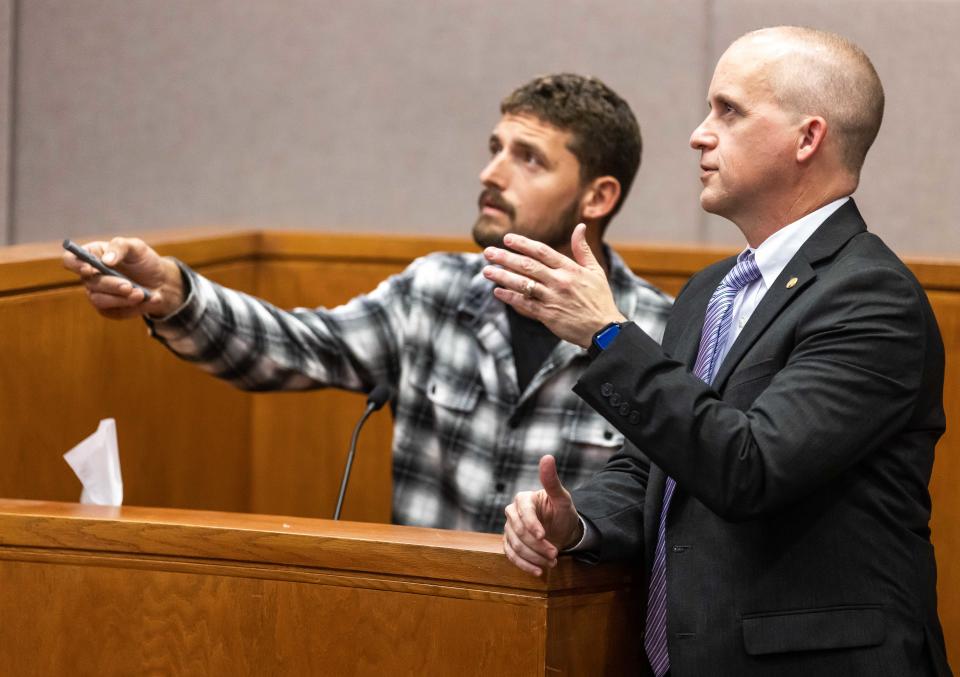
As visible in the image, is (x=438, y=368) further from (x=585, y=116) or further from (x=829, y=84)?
(x=829, y=84)

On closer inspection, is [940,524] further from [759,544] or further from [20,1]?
[20,1]

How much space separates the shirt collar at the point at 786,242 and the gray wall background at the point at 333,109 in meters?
1.59

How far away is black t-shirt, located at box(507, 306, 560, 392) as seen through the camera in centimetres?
210

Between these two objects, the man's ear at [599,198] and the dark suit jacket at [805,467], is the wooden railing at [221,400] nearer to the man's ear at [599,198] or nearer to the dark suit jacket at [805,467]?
the man's ear at [599,198]

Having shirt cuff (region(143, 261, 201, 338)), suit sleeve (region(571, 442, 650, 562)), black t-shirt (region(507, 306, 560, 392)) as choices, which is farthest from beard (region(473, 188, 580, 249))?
suit sleeve (region(571, 442, 650, 562))

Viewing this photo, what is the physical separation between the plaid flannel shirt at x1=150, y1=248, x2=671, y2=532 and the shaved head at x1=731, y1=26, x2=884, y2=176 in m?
0.66

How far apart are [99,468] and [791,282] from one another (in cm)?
90

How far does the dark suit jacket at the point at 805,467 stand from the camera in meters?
1.27

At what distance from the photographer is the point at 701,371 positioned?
147 centimetres

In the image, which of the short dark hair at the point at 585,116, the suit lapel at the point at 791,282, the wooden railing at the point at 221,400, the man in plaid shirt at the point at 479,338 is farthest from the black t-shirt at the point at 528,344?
the suit lapel at the point at 791,282

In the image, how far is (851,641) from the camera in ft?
4.25

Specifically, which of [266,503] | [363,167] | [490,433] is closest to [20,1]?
[363,167]

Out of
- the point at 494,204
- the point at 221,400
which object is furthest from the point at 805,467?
the point at 221,400

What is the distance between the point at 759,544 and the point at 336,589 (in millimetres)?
420
